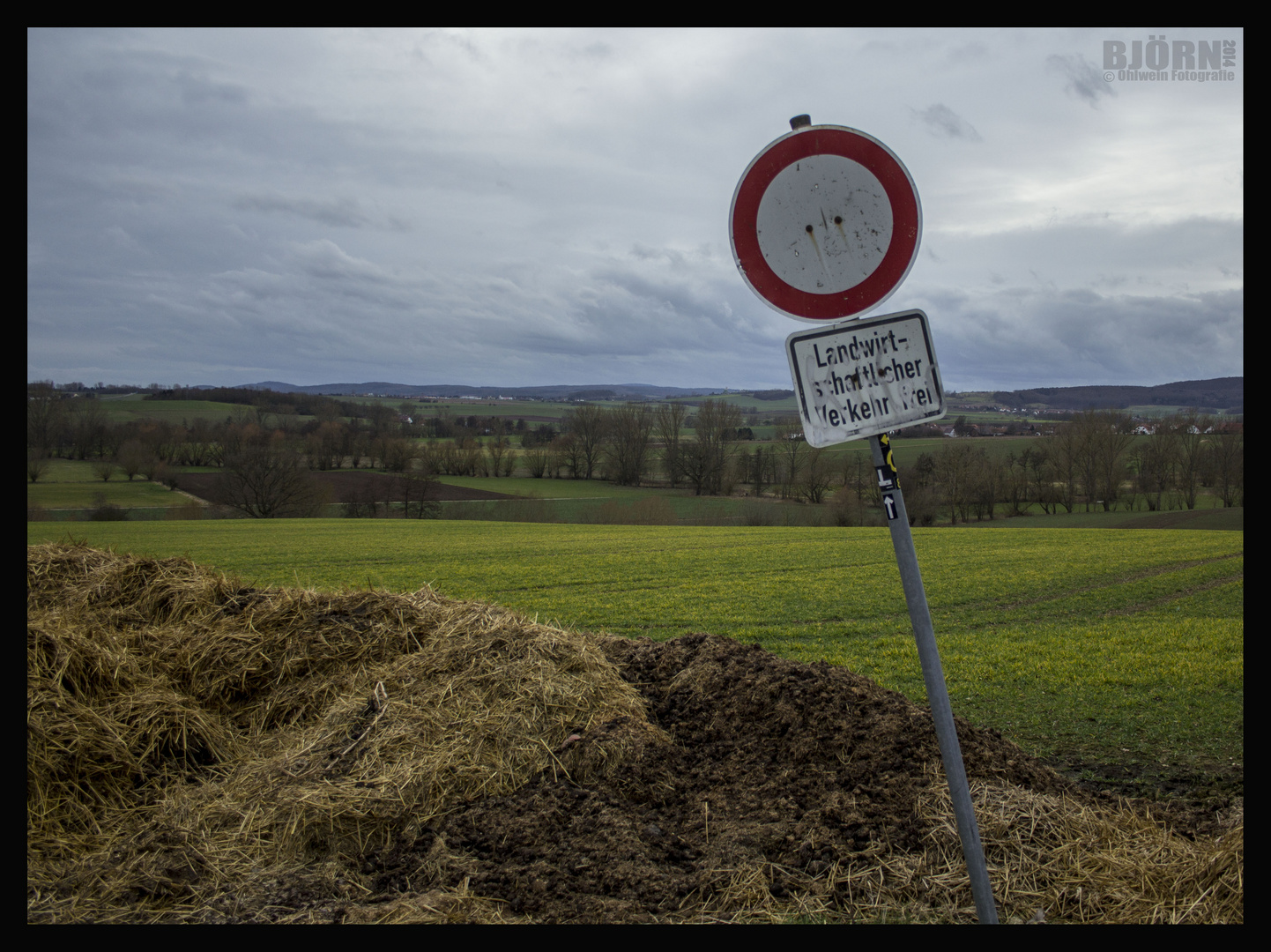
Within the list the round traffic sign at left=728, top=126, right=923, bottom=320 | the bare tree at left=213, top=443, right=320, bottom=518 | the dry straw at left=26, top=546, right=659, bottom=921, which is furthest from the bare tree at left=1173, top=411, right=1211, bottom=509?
the bare tree at left=213, top=443, right=320, bottom=518

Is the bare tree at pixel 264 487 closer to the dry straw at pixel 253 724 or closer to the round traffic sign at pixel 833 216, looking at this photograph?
the dry straw at pixel 253 724

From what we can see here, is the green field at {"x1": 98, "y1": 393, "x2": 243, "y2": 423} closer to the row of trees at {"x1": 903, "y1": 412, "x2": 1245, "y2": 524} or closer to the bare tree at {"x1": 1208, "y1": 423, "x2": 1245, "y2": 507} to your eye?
the row of trees at {"x1": 903, "y1": 412, "x2": 1245, "y2": 524}

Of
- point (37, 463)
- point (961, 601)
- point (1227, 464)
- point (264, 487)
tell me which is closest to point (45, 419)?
point (37, 463)

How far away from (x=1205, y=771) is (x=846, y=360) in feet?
18.0

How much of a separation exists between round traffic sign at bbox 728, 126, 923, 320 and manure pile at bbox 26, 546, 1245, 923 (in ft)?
9.79

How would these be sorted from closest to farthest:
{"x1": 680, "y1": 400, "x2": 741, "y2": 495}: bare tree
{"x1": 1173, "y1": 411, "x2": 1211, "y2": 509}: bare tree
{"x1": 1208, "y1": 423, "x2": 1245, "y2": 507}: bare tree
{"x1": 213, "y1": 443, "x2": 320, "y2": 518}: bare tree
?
{"x1": 1208, "y1": 423, "x2": 1245, "y2": 507}: bare tree
{"x1": 213, "y1": 443, "x2": 320, "y2": 518}: bare tree
{"x1": 1173, "y1": 411, "x2": 1211, "y2": 509}: bare tree
{"x1": 680, "y1": 400, "x2": 741, "y2": 495}: bare tree

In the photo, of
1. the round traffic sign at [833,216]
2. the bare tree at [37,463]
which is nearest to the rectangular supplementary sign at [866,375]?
the round traffic sign at [833,216]

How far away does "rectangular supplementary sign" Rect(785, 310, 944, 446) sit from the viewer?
10.2 feet

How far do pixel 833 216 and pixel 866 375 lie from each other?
Answer: 0.72 m

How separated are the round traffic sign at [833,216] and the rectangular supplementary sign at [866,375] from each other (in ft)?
0.45

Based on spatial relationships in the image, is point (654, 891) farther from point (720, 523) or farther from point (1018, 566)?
point (720, 523)

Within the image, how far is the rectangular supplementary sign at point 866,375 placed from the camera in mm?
3094

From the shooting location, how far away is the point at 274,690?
6.12 metres

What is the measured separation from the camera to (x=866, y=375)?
3.12m
